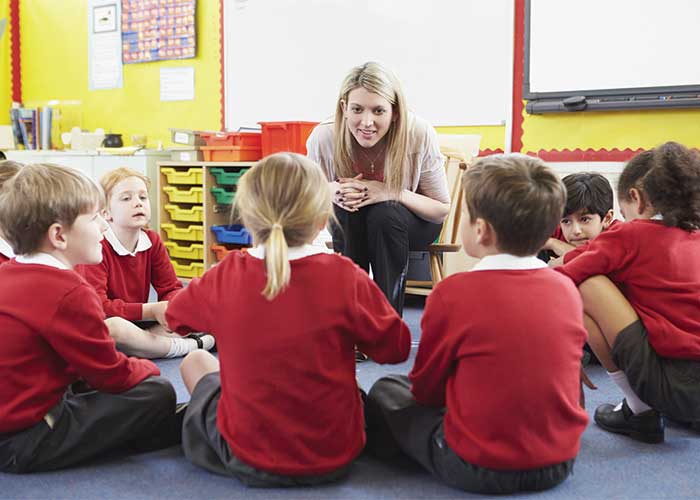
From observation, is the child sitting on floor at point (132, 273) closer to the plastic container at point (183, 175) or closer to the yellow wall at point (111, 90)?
the plastic container at point (183, 175)

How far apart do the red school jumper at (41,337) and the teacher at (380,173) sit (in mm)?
1012

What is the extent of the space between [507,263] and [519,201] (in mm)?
105

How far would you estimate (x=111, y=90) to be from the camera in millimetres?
4754

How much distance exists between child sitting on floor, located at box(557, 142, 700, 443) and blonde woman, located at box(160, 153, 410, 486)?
51cm

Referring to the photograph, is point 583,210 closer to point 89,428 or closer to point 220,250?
point 89,428

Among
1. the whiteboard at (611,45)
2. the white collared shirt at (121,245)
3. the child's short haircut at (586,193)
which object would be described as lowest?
the white collared shirt at (121,245)

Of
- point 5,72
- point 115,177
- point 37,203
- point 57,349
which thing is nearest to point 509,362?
point 57,349

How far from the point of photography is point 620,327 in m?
1.56

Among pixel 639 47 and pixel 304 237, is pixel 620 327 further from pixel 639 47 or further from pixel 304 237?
pixel 639 47

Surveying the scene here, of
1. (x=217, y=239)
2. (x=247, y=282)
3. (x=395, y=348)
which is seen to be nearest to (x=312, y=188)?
(x=247, y=282)

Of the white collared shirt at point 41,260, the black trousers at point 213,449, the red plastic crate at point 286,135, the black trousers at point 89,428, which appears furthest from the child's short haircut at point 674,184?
the red plastic crate at point 286,135

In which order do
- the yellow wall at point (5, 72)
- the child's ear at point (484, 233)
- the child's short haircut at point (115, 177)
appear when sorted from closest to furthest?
the child's ear at point (484, 233), the child's short haircut at point (115, 177), the yellow wall at point (5, 72)

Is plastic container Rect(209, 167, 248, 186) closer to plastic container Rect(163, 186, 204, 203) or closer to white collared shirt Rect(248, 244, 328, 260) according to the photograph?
plastic container Rect(163, 186, 204, 203)

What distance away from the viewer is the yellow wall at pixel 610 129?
2971mm
